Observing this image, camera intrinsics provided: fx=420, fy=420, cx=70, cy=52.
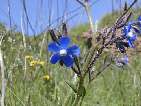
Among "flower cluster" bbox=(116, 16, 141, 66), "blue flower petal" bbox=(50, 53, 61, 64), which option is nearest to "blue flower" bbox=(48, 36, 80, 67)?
"blue flower petal" bbox=(50, 53, 61, 64)

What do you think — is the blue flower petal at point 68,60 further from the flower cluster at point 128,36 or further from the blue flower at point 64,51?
the flower cluster at point 128,36

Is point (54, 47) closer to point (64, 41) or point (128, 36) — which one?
point (64, 41)

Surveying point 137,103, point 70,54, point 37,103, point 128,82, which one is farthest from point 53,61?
point 128,82

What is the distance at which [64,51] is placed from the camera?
3.57 feet

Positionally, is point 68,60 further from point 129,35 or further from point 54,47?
point 129,35

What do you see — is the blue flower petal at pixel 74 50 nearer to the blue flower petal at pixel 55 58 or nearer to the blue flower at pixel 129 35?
the blue flower petal at pixel 55 58

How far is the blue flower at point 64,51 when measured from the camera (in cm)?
108

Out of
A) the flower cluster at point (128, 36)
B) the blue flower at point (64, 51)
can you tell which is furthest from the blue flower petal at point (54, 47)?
the flower cluster at point (128, 36)

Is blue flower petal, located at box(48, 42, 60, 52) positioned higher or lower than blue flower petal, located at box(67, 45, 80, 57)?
higher

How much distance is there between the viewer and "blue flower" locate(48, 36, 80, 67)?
1.08 metres

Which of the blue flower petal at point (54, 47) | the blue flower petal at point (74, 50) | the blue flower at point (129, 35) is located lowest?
the blue flower petal at point (74, 50)

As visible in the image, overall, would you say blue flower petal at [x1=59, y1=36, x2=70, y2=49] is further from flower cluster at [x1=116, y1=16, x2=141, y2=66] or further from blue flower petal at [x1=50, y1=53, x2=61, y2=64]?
flower cluster at [x1=116, y1=16, x2=141, y2=66]

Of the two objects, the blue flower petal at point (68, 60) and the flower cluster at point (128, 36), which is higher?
the flower cluster at point (128, 36)

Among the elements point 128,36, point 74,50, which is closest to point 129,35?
point 128,36
